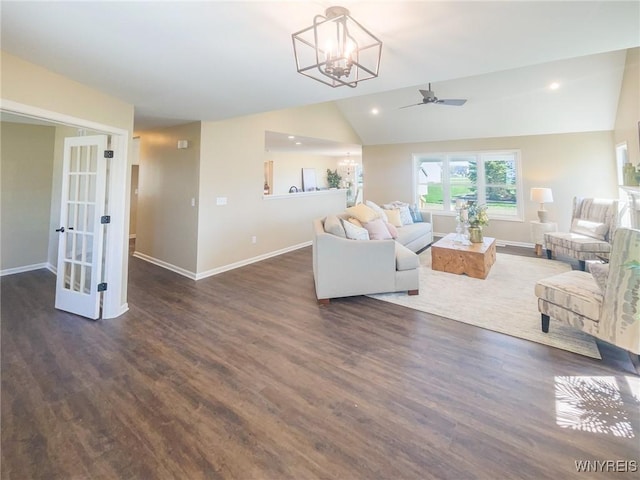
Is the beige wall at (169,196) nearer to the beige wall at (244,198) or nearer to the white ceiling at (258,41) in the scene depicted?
the beige wall at (244,198)

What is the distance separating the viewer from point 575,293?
2.48 metres


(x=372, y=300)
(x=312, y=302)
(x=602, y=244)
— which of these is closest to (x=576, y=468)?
(x=372, y=300)

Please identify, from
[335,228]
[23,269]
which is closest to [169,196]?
[23,269]

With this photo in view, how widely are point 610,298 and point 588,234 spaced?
359cm

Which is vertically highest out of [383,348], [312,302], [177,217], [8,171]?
[8,171]

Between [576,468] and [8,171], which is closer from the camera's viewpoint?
[576,468]

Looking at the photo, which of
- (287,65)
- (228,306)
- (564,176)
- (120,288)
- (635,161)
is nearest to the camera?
(287,65)

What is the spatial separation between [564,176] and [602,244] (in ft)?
7.37

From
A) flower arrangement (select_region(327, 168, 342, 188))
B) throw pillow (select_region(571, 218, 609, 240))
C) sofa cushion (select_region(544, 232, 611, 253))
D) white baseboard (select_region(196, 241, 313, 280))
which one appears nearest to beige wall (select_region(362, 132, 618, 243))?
throw pillow (select_region(571, 218, 609, 240))

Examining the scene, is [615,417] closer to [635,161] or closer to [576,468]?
[576,468]

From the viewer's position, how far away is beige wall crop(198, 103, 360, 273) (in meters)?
4.54

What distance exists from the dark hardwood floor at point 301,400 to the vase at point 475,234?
2.37m

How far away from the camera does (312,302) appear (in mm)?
3605

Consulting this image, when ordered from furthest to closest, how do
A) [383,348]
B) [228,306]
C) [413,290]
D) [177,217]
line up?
[177,217] → [413,290] → [228,306] → [383,348]
